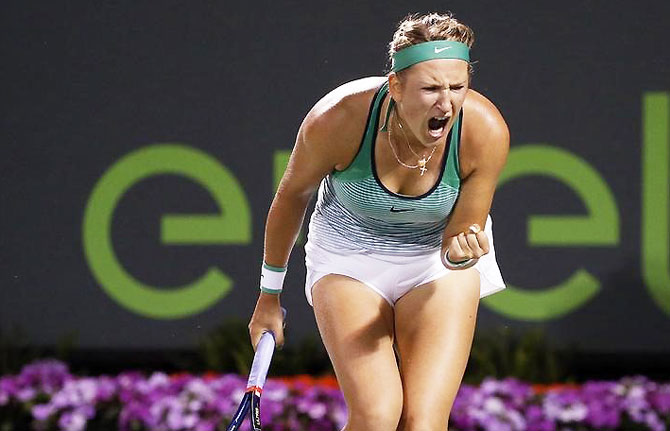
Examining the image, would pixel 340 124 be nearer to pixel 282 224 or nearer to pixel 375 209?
pixel 375 209

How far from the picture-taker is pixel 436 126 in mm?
3734

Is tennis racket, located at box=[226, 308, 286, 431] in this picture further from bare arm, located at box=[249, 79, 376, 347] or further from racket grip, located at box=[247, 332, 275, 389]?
bare arm, located at box=[249, 79, 376, 347]

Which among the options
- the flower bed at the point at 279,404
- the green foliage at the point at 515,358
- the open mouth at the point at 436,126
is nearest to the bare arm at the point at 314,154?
the open mouth at the point at 436,126

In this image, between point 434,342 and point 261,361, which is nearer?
point 434,342

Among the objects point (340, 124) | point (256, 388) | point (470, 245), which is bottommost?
point (256, 388)

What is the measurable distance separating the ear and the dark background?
297 centimetres

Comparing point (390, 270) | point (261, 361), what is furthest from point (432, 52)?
point (261, 361)

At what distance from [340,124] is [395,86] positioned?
0.20m

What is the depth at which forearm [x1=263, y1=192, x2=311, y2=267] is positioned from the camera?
4027 mm

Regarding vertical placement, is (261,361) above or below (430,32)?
below

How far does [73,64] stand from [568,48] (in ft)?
8.29

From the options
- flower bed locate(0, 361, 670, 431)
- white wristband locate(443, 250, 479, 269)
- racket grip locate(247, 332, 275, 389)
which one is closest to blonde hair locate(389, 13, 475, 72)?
white wristband locate(443, 250, 479, 269)

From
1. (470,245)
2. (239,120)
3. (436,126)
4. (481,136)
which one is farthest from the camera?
(239,120)

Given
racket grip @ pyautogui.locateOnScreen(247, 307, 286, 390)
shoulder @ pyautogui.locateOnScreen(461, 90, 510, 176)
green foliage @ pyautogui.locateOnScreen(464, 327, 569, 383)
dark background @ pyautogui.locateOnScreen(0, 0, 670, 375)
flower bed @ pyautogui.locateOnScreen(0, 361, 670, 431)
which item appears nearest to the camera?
shoulder @ pyautogui.locateOnScreen(461, 90, 510, 176)
